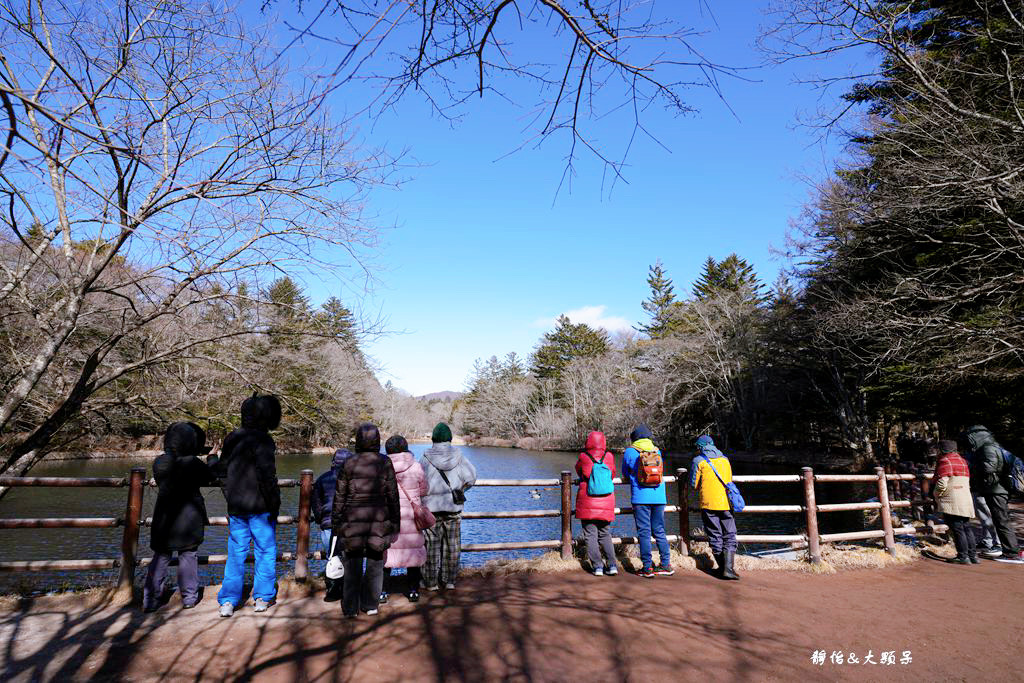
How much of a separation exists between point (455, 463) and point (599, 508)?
1.56 meters

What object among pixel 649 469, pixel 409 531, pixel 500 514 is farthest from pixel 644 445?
pixel 409 531

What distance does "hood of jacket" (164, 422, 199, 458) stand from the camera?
4.23 meters

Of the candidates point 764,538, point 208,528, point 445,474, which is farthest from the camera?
point 208,528

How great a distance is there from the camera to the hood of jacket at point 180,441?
4.23 meters

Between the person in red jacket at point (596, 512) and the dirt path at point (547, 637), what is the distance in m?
0.36

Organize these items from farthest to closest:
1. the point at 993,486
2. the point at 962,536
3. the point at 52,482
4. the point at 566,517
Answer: the point at 993,486 < the point at 962,536 < the point at 566,517 < the point at 52,482

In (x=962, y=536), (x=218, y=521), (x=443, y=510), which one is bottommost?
(x=962, y=536)

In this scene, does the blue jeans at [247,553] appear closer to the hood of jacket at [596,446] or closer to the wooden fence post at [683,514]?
the hood of jacket at [596,446]

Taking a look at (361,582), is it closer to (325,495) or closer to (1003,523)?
(325,495)

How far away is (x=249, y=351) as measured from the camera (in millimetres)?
6559

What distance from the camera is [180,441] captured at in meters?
4.29

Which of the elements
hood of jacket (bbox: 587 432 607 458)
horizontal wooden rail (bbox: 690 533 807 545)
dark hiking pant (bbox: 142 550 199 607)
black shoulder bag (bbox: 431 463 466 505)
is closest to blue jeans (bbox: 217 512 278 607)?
dark hiking pant (bbox: 142 550 199 607)

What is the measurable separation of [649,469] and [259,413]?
372cm

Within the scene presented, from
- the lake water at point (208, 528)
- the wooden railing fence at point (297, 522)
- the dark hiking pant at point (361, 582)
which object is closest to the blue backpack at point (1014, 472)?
the wooden railing fence at point (297, 522)
